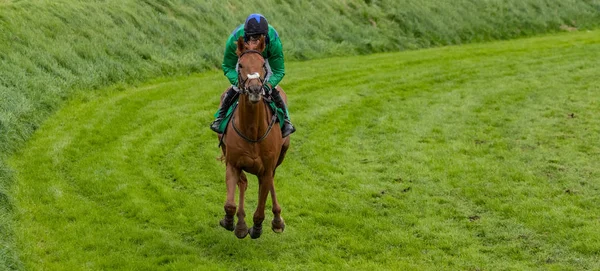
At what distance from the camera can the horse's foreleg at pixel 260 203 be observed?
36.9 feet

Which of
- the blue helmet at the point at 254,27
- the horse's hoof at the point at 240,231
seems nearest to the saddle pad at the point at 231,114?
the blue helmet at the point at 254,27

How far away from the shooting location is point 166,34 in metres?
25.3

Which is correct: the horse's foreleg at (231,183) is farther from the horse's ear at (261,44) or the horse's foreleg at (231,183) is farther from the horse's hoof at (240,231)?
the horse's ear at (261,44)

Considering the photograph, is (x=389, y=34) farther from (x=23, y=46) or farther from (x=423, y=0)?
(x=23, y=46)

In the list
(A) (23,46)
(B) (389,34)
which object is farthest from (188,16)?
(B) (389,34)

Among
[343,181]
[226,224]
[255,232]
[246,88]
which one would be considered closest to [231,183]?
[226,224]

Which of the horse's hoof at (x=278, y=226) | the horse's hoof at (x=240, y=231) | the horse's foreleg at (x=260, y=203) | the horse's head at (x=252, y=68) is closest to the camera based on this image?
the horse's head at (x=252, y=68)

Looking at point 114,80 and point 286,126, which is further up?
point 286,126

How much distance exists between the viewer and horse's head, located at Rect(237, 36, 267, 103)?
9.55 metres

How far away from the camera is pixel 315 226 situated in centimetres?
1266

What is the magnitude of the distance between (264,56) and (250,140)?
140 cm

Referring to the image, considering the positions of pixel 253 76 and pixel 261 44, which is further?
pixel 261 44

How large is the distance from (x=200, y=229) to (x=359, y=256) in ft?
9.11

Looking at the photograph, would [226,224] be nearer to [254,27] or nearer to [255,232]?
[255,232]
